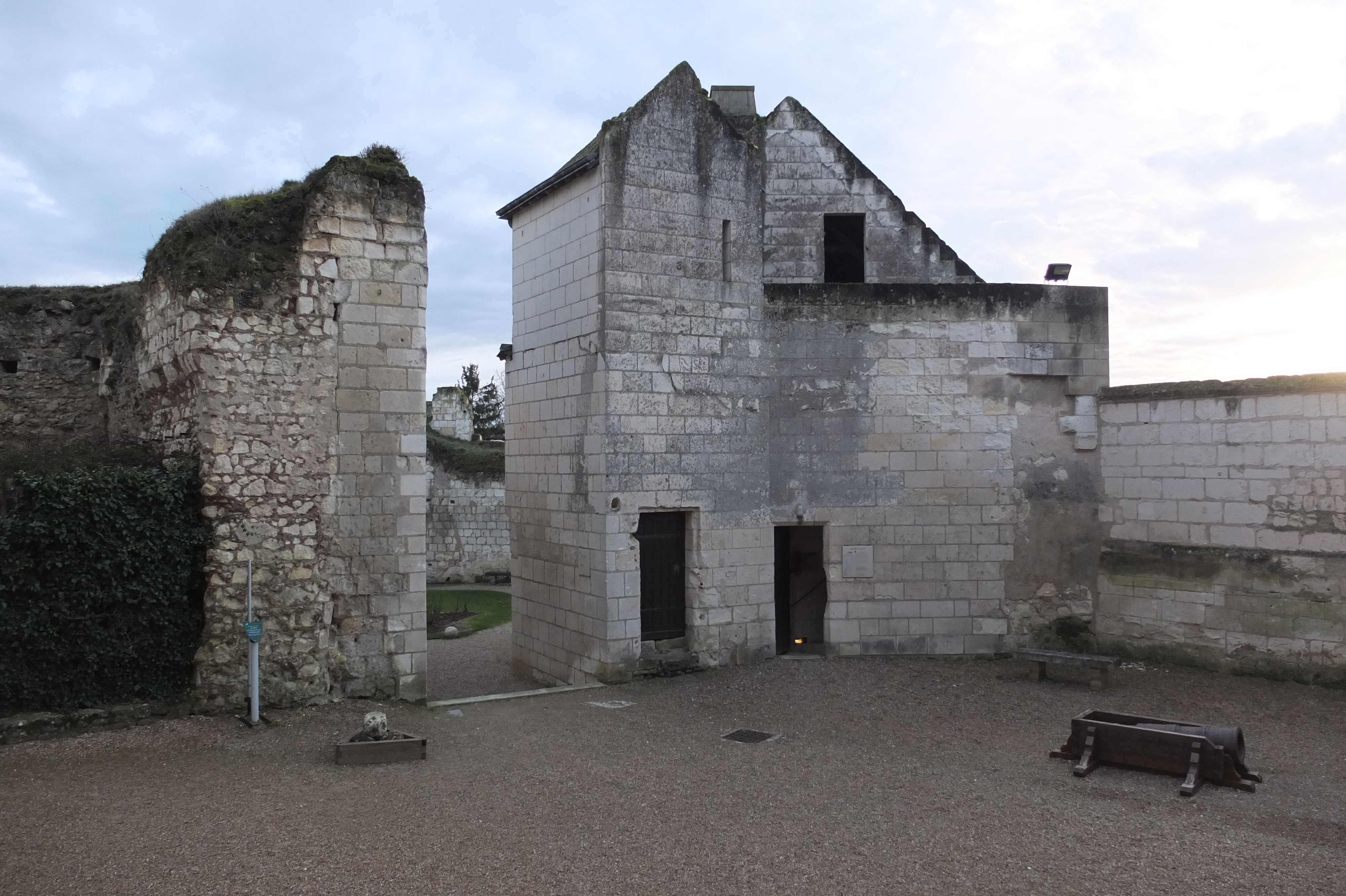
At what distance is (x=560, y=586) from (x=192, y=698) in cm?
415

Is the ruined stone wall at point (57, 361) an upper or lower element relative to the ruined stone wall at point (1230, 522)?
upper

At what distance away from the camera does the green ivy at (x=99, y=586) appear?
6898 mm

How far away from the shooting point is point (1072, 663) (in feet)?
30.7

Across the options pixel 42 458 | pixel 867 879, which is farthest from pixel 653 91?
pixel 867 879

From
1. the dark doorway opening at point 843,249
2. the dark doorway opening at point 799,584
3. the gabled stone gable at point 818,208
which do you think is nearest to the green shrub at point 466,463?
the dark doorway opening at point 843,249

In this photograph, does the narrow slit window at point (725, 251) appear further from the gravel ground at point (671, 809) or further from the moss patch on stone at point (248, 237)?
the gravel ground at point (671, 809)

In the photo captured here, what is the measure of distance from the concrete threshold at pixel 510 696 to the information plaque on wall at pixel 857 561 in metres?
3.17

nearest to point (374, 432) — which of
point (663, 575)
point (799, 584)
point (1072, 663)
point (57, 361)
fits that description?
point (663, 575)

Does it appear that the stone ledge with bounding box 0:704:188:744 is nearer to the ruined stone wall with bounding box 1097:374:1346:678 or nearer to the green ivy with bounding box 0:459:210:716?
the green ivy with bounding box 0:459:210:716

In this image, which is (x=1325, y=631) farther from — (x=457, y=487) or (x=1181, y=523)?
(x=457, y=487)

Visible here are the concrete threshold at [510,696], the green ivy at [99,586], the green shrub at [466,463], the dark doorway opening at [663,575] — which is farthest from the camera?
the green shrub at [466,463]

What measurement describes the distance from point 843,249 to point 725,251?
10.9 ft

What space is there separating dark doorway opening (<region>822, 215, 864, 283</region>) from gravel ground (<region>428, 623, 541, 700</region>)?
6.52 meters

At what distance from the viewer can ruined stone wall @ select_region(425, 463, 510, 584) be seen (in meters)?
21.5
